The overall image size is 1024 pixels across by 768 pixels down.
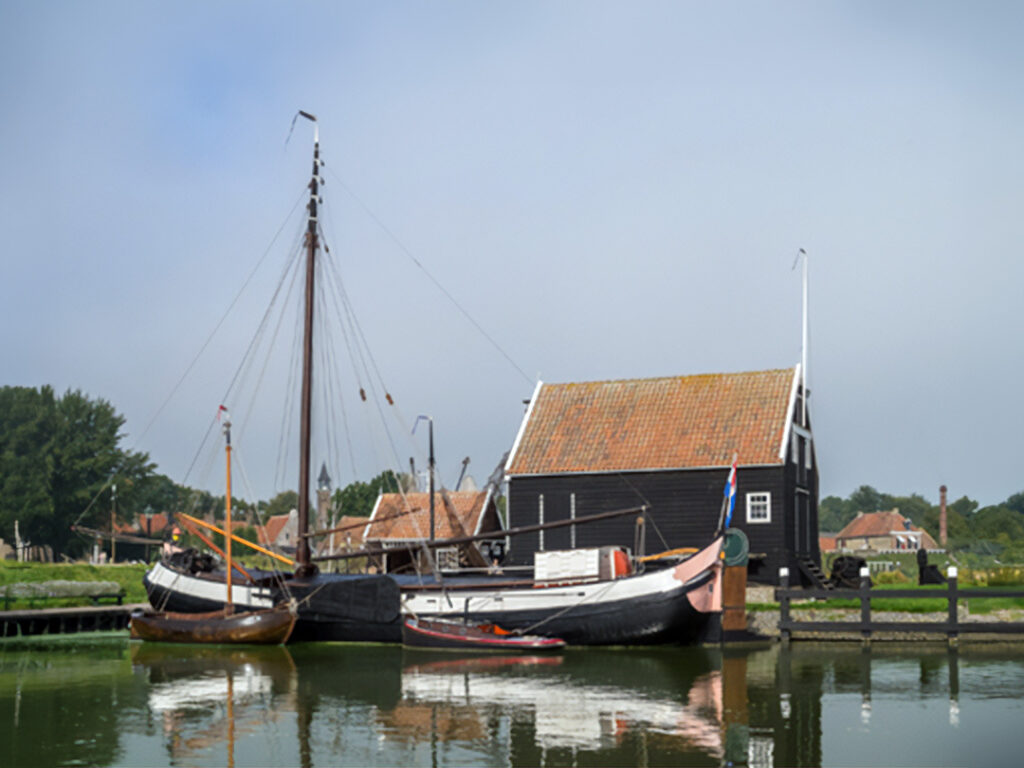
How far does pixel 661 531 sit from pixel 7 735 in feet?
83.3

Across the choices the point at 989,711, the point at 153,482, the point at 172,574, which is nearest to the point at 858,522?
the point at 153,482

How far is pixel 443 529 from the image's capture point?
56.6 meters

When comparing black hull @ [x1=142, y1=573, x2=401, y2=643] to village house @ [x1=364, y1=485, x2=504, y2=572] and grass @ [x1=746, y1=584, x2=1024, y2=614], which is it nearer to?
village house @ [x1=364, y1=485, x2=504, y2=572]

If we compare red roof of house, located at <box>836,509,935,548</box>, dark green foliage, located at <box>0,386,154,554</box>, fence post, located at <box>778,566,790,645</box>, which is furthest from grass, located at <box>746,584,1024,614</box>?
red roof of house, located at <box>836,509,935,548</box>

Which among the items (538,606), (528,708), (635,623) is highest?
(538,606)

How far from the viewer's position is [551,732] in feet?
55.4

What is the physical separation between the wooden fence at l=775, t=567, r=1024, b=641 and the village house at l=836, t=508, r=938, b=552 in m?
89.2

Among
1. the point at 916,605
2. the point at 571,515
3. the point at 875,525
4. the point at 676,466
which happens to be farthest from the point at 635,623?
the point at 875,525

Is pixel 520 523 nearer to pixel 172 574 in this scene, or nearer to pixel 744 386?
pixel 744 386

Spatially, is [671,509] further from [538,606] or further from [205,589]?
[205,589]

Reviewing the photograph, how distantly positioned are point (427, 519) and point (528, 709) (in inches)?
1568

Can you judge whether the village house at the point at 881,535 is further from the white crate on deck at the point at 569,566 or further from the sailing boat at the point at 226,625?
the sailing boat at the point at 226,625

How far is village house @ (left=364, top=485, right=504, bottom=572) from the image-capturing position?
46.7 metres

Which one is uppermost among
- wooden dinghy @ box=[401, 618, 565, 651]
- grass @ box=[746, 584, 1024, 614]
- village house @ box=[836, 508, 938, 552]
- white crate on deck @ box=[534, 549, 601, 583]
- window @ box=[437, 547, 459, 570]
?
white crate on deck @ box=[534, 549, 601, 583]
